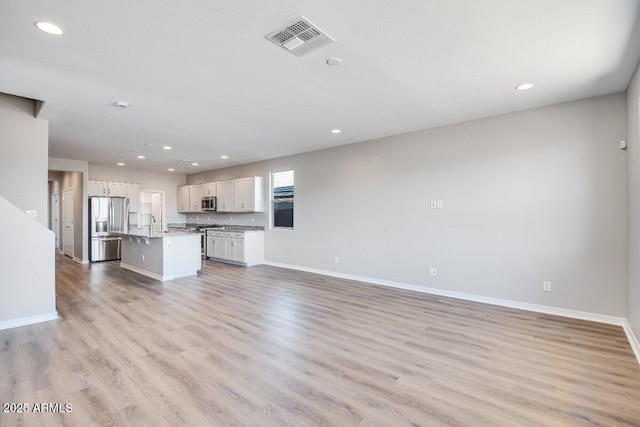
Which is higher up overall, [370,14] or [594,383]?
[370,14]

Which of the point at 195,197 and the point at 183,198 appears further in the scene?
the point at 183,198

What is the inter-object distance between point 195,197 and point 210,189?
2.90ft

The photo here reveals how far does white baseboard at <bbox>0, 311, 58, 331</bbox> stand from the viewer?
3424 millimetres

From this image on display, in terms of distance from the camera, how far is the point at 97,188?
8.55m

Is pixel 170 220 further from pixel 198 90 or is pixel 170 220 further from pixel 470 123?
pixel 470 123

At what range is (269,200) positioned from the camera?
787 cm

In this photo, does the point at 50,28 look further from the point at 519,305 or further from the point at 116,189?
the point at 116,189

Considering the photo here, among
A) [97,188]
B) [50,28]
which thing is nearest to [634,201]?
[50,28]

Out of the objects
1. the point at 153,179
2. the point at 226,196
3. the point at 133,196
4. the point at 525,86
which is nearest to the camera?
the point at 525,86

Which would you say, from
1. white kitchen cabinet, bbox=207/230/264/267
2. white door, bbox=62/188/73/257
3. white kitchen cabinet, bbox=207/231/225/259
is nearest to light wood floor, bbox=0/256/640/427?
white kitchen cabinet, bbox=207/230/264/267

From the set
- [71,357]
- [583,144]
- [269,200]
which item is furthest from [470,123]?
[71,357]

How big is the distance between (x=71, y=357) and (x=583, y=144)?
593 centimetres

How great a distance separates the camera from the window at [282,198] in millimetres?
7449

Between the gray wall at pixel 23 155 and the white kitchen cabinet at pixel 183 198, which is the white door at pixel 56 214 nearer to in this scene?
the white kitchen cabinet at pixel 183 198
